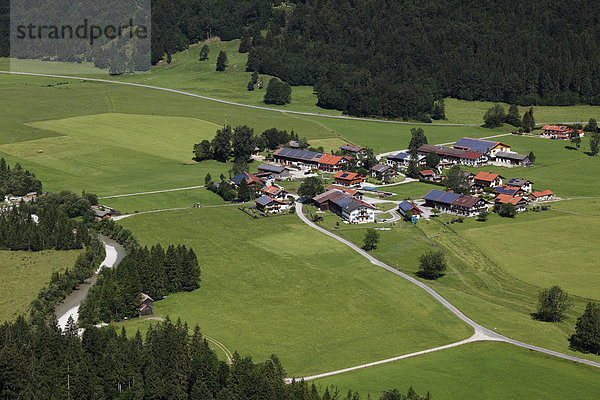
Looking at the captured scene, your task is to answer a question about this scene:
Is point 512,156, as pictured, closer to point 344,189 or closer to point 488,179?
point 488,179

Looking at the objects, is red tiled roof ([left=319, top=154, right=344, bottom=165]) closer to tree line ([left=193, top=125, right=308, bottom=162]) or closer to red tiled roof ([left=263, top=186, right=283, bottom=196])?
tree line ([left=193, top=125, right=308, bottom=162])

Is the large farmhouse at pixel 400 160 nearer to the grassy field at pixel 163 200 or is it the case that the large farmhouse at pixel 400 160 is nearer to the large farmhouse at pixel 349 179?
the large farmhouse at pixel 349 179

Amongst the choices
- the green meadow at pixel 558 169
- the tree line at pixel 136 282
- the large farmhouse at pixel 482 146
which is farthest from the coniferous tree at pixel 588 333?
the large farmhouse at pixel 482 146

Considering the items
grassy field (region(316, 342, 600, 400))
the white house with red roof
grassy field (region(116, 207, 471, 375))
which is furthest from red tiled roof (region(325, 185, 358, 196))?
grassy field (region(316, 342, 600, 400))

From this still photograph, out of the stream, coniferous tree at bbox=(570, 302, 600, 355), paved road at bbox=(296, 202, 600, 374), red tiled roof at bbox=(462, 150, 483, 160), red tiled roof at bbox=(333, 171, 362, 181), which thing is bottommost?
the stream

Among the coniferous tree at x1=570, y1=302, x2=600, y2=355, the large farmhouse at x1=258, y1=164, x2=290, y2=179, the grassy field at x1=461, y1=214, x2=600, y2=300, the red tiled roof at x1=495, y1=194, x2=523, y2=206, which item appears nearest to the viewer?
the coniferous tree at x1=570, y1=302, x2=600, y2=355

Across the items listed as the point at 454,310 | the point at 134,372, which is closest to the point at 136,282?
the point at 134,372
